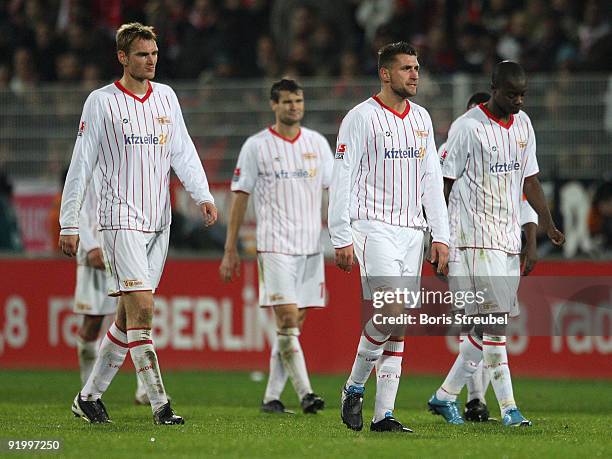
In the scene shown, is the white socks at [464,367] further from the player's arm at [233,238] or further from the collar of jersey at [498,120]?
the player's arm at [233,238]

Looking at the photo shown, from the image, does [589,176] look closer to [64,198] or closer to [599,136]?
[599,136]

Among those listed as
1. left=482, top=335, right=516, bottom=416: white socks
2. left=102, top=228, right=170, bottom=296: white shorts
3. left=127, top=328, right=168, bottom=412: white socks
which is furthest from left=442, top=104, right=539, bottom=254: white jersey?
left=127, top=328, right=168, bottom=412: white socks

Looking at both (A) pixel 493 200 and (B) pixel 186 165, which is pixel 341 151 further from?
(A) pixel 493 200

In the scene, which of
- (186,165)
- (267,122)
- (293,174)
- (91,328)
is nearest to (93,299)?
(91,328)

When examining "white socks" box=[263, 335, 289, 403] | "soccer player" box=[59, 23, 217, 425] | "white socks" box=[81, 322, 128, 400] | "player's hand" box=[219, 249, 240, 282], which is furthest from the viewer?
"player's hand" box=[219, 249, 240, 282]

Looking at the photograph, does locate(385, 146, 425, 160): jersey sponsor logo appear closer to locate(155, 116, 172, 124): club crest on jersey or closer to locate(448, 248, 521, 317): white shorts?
locate(448, 248, 521, 317): white shorts

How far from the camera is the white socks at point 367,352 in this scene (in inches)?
344

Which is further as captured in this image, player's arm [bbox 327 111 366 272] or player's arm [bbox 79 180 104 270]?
player's arm [bbox 79 180 104 270]

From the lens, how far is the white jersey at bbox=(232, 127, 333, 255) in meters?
11.3

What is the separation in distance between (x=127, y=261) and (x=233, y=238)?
7.56 feet

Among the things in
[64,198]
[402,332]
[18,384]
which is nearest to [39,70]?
[18,384]

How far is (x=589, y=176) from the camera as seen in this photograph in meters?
15.0

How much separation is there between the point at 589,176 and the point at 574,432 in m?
6.41

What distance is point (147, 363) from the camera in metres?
9.07
